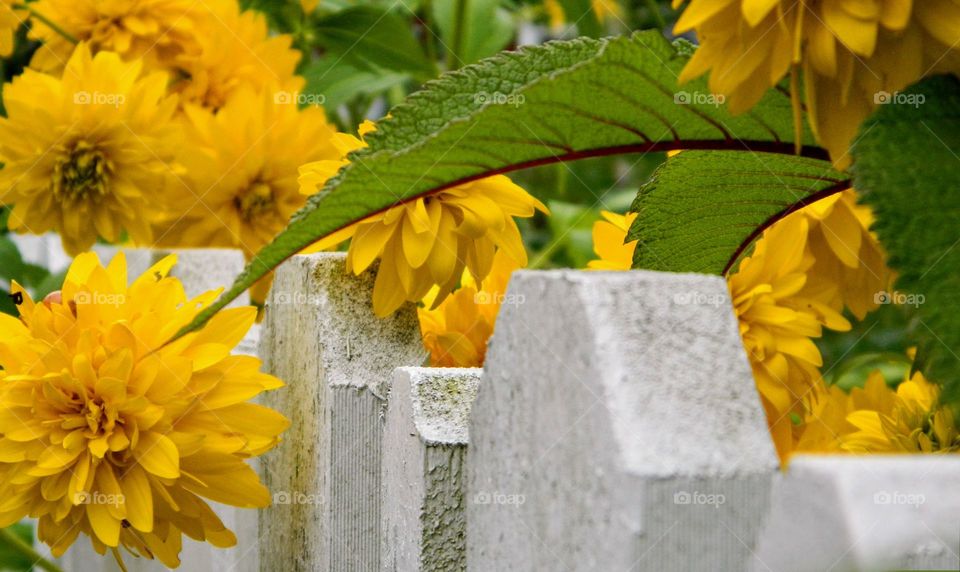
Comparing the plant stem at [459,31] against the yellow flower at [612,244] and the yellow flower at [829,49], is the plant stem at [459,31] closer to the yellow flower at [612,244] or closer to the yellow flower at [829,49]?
the yellow flower at [612,244]

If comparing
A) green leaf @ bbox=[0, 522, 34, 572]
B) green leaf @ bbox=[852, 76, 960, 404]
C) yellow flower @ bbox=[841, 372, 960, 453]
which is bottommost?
green leaf @ bbox=[0, 522, 34, 572]

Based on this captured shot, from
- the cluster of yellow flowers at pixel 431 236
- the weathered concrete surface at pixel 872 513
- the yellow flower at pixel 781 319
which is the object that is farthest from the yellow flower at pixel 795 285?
the weathered concrete surface at pixel 872 513

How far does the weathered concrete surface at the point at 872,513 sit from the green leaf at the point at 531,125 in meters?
0.30

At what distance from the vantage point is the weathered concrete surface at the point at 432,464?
28.9 inches

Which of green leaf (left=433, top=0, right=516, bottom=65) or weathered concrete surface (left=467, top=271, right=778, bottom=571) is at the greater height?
green leaf (left=433, top=0, right=516, bottom=65)

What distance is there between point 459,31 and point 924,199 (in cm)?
124

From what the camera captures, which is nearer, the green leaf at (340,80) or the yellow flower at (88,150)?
the yellow flower at (88,150)

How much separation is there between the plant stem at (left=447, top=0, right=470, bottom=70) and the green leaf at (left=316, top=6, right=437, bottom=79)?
0.15 feet

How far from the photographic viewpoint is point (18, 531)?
218cm

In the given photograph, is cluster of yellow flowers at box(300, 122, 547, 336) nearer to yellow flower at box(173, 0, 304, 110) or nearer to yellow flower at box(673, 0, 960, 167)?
yellow flower at box(673, 0, 960, 167)

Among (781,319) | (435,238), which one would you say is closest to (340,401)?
(435,238)

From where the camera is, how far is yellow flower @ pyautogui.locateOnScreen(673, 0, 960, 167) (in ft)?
1.74

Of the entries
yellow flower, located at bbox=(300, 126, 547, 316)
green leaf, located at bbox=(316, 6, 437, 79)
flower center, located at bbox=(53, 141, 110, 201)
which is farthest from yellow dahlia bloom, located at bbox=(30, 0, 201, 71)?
yellow flower, located at bbox=(300, 126, 547, 316)

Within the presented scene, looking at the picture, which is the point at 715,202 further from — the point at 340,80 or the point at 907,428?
the point at 340,80
